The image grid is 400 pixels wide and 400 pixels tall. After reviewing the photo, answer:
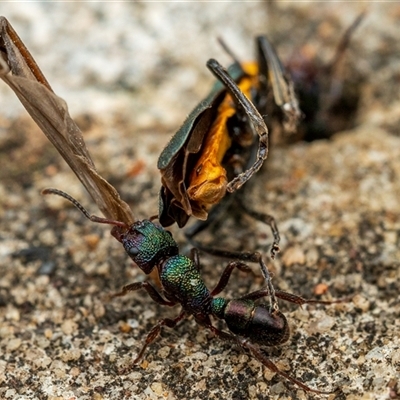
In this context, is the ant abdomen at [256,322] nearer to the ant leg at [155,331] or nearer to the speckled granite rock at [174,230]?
the speckled granite rock at [174,230]

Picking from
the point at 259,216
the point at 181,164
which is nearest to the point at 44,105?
the point at 181,164

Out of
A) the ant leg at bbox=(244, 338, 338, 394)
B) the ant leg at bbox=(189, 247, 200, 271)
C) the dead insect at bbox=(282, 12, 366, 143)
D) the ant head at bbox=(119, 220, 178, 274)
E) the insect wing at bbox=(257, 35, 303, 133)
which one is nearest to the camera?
the ant leg at bbox=(244, 338, 338, 394)

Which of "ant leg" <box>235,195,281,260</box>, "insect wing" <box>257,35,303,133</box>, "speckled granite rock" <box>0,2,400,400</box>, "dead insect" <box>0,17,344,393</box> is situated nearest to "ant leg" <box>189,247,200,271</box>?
"dead insect" <box>0,17,344,393</box>

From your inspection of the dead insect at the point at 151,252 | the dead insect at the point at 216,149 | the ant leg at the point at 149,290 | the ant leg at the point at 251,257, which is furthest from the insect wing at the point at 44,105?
the ant leg at the point at 251,257

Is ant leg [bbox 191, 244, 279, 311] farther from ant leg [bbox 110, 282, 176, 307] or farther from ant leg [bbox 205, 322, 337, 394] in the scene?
ant leg [bbox 110, 282, 176, 307]

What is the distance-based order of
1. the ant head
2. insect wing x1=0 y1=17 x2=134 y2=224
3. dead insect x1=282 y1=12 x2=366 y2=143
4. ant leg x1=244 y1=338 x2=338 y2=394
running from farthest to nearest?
dead insect x1=282 y1=12 x2=366 y2=143, the ant head, insect wing x1=0 y1=17 x2=134 y2=224, ant leg x1=244 y1=338 x2=338 y2=394

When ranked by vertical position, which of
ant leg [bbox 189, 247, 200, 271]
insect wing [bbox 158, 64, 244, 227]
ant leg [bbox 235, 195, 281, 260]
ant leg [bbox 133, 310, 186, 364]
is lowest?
ant leg [bbox 133, 310, 186, 364]

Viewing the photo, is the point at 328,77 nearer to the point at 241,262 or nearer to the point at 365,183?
the point at 365,183
